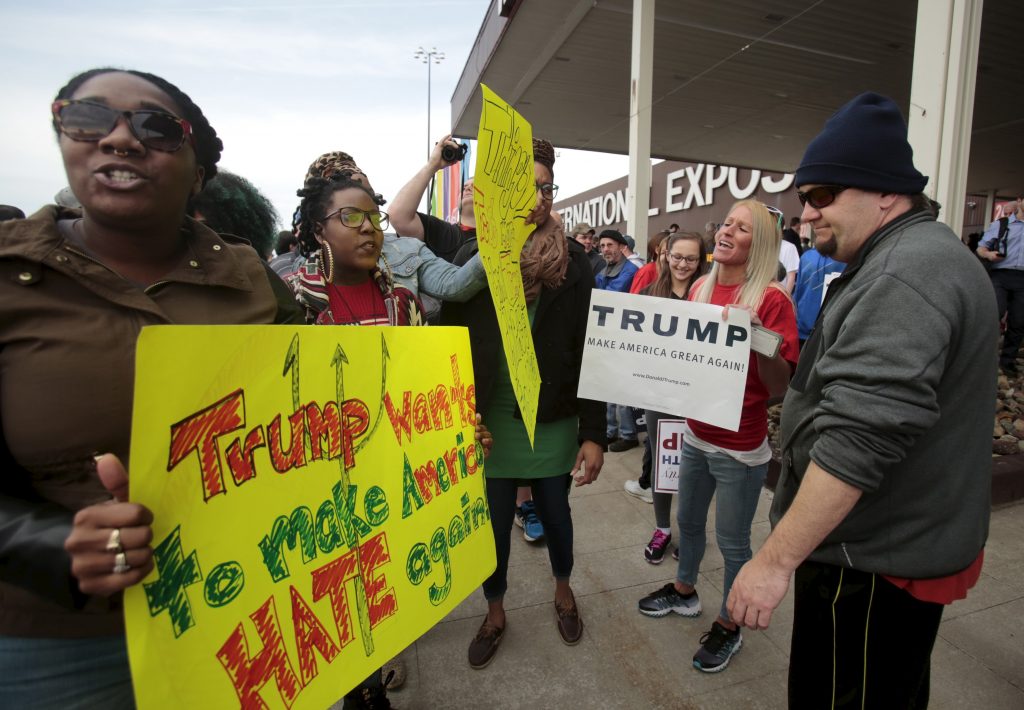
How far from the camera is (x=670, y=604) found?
2512mm

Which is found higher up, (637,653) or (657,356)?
(657,356)

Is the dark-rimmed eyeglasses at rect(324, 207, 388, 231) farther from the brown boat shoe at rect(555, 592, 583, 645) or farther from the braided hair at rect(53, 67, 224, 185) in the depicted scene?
the brown boat shoe at rect(555, 592, 583, 645)

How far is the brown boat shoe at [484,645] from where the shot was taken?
2.22 meters

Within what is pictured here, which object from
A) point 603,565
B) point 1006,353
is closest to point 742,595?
point 603,565

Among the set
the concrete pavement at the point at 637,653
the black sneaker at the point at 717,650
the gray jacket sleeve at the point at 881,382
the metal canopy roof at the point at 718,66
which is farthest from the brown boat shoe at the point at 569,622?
the metal canopy roof at the point at 718,66

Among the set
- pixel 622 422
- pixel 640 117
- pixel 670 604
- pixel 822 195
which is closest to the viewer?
pixel 822 195

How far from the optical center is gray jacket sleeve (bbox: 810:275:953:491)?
107 cm

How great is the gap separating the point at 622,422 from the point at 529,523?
178 centimetres

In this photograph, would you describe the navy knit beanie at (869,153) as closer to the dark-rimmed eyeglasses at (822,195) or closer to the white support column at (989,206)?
the dark-rimmed eyeglasses at (822,195)

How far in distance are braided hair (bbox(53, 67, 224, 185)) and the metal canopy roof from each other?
7.69 meters

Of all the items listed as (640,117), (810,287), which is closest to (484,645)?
(810,287)

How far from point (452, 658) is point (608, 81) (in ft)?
35.9

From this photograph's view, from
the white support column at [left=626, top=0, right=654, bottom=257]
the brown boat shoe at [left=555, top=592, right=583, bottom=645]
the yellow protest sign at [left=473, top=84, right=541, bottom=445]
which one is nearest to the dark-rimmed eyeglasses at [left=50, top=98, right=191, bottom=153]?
the yellow protest sign at [left=473, top=84, right=541, bottom=445]

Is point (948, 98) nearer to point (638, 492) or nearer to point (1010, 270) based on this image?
point (638, 492)
